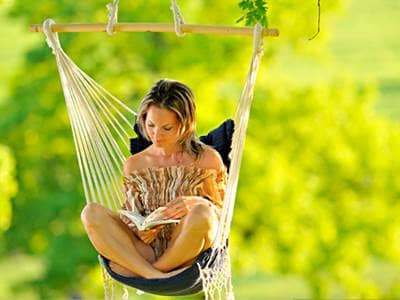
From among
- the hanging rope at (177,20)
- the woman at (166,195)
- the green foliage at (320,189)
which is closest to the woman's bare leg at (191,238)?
the woman at (166,195)

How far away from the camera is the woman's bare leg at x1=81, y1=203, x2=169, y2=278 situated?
11.8 ft

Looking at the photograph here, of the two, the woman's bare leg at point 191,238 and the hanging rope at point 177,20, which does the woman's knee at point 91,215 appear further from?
→ the hanging rope at point 177,20

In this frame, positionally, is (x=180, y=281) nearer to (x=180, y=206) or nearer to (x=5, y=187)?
(x=180, y=206)

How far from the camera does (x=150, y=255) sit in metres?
3.69

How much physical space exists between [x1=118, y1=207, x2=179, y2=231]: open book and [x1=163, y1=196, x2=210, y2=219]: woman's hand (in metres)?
0.02

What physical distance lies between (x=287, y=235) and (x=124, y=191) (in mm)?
8803

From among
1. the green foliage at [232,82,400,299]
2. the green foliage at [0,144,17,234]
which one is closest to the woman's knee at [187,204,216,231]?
the green foliage at [0,144,17,234]

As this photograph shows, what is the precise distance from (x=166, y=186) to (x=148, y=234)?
0.18m

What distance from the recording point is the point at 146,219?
3.65 meters

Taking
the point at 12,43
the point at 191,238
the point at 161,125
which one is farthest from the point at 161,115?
the point at 12,43

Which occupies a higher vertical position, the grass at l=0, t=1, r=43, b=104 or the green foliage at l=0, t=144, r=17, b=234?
the grass at l=0, t=1, r=43, b=104

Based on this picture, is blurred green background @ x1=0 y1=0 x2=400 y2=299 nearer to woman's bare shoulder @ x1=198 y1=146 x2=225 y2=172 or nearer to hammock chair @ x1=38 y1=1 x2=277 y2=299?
hammock chair @ x1=38 y1=1 x2=277 y2=299

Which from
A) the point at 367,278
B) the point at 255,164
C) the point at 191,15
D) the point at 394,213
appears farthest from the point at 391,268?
the point at 191,15

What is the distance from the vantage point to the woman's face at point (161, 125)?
12.2 ft
